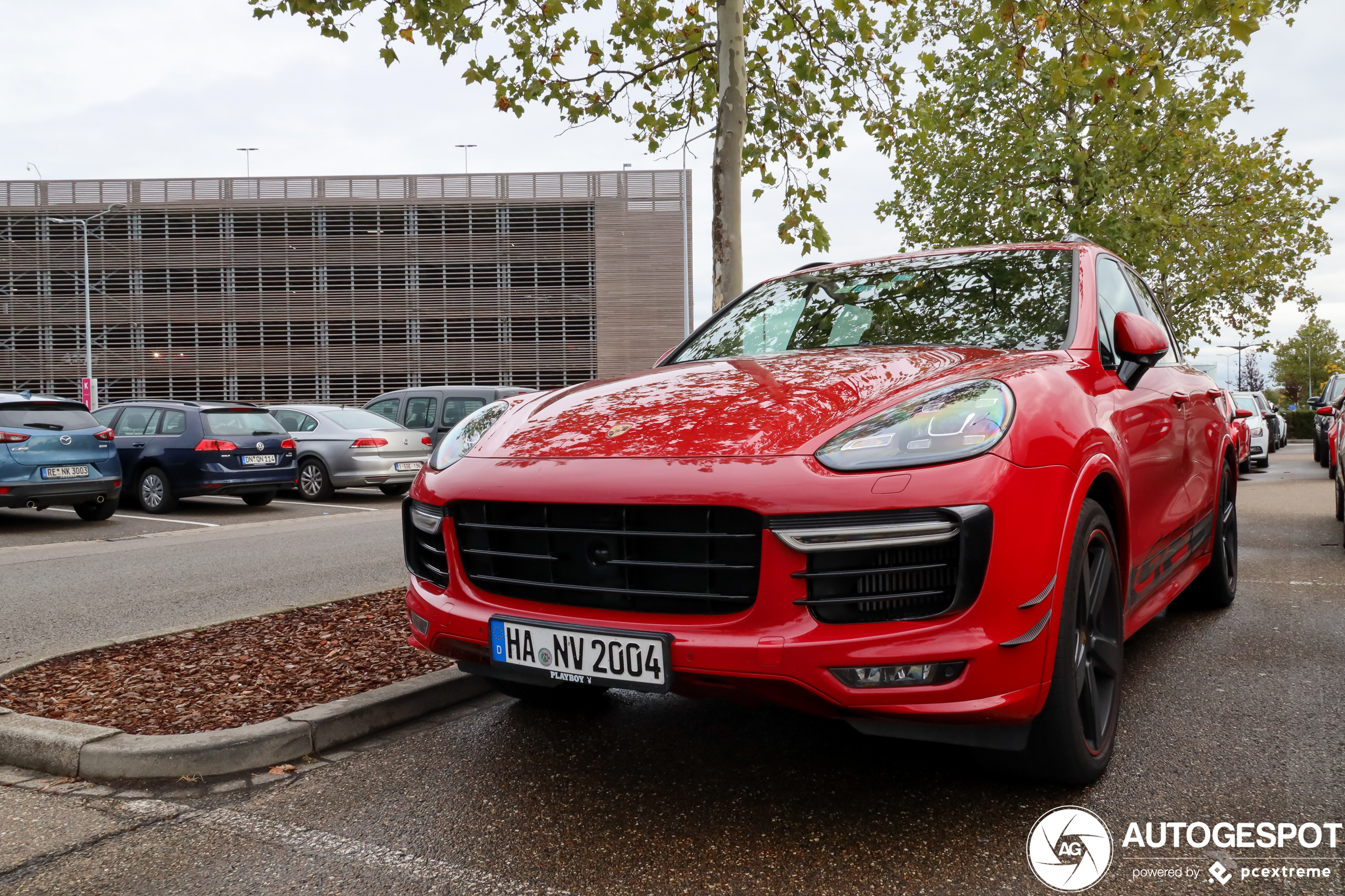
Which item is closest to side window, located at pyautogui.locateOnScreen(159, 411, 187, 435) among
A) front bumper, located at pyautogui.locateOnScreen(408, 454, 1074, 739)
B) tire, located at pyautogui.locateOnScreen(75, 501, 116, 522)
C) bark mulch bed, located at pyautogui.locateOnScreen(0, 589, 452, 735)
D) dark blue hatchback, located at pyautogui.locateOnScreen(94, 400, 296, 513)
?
dark blue hatchback, located at pyautogui.locateOnScreen(94, 400, 296, 513)

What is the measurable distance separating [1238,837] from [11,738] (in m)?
3.69

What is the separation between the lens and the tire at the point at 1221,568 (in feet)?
17.2

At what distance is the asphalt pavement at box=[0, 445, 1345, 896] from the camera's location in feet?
8.19

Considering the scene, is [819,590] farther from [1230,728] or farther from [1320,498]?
[1320,498]

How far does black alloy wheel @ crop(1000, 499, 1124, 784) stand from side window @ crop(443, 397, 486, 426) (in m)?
15.3

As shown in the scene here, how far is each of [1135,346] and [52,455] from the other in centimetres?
1178

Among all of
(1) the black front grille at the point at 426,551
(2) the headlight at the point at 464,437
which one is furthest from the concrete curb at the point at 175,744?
(2) the headlight at the point at 464,437

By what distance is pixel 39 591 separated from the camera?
7.29 metres

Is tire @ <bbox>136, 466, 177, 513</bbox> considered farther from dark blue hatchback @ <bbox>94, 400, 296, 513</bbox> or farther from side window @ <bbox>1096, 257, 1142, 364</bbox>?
side window @ <bbox>1096, 257, 1142, 364</bbox>

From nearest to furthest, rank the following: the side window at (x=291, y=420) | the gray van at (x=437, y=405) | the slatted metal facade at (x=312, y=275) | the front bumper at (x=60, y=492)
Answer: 1. the front bumper at (x=60, y=492)
2. the side window at (x=291, y=420)
3. the gray van at (x=437, y=405)
4. the slatted metal facade at (x=312, y=275)

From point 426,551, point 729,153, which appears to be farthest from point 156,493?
point 426,551

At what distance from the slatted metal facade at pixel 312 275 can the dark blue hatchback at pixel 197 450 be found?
3563cm

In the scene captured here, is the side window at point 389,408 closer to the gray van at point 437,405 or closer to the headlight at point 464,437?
the gray van at point 437,405

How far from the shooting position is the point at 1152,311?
15.8 ft
